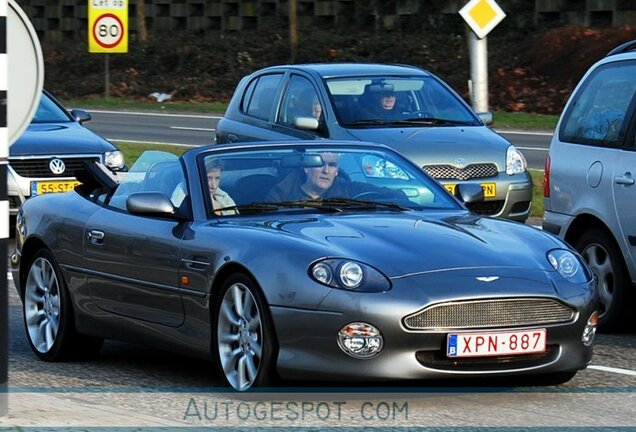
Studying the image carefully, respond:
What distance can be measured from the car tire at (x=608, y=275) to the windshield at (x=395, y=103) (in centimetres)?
496

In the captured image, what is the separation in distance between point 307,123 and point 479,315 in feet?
26.1

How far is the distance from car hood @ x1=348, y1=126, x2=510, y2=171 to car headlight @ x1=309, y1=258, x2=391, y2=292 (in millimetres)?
6922

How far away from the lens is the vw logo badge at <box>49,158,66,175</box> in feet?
55.1

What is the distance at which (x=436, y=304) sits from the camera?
294 inches

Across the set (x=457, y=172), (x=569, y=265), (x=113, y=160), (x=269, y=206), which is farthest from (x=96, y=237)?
(x=113, y=160)

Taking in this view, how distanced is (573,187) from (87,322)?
3.54 metres

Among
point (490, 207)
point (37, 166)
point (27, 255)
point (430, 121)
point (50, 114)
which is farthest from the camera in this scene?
point (50, 114)

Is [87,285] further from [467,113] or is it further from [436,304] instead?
[467,113]

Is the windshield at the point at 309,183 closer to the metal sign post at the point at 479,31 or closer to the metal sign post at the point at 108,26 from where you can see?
the metal sign post at the point at 479,31

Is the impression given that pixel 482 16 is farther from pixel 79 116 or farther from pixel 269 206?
pixel 269 206

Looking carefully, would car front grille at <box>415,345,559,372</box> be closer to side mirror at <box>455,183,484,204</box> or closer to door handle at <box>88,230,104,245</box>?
side mirror at <box>455,183,484,204</box>

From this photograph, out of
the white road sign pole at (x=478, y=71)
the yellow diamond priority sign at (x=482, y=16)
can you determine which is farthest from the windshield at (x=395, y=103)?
the white road sign pole at (x=478, y=71)

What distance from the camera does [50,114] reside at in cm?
1819

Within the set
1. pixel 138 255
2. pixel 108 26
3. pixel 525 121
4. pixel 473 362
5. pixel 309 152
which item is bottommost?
pixel 525 121
